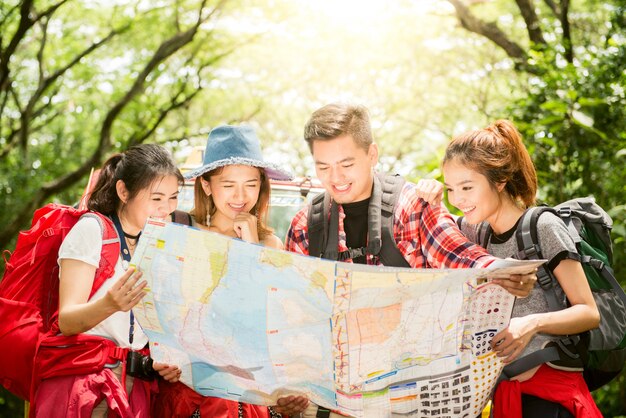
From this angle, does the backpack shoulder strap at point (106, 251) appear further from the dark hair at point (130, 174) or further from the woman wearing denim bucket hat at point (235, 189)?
the woman wearing denim bucket hat at point (235, 189)

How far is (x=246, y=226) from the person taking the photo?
327cm

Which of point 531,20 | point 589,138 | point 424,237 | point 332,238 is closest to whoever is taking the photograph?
point 424,237

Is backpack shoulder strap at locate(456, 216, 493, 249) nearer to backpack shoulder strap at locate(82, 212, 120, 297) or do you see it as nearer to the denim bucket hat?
the denim bucket hat

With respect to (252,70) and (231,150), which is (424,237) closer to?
(231,150)

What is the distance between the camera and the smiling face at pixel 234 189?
336 cm

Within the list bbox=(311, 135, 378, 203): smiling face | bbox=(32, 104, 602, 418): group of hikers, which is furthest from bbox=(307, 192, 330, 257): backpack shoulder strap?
bbox=(311, 135, 378, 203): smiling face

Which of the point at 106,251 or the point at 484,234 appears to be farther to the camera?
the point at 484,234

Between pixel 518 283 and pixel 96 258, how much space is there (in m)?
1.61

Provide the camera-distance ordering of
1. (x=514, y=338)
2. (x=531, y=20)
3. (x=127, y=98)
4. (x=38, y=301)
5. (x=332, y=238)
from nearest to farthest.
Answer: (x=514, y=338) → (x=38, y=301) → (x=332, y=238) → (x=531, y=20) → (x=127, y=98)

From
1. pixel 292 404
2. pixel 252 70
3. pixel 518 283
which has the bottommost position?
pixel 292 404

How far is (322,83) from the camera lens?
18281mm

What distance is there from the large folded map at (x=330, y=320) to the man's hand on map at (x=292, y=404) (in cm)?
26

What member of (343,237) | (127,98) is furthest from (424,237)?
(127,98)

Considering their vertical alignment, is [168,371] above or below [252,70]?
below
